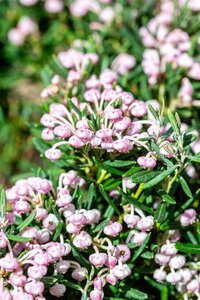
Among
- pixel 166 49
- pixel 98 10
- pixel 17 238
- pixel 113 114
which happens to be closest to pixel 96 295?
pixel 17 238

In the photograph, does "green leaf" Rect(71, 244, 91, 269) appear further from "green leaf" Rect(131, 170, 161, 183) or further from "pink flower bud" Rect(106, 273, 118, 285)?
"green leaf" Rect(131, 170, 161, 183)

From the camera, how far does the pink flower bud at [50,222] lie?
1.46 m

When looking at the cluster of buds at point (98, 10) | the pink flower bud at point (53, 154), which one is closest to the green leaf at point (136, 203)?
the pink flower bud at point (53, 154)

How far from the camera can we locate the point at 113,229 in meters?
1.45

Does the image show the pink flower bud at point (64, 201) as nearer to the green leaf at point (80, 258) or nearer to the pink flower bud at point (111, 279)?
the green leaf at point (80, 258)

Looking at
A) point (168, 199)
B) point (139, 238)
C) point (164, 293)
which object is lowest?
point (164, 293)

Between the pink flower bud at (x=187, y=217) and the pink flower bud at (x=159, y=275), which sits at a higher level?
the pink flower bud at (x=187, y=217)

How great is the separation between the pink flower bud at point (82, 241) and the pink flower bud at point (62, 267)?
2.1 inches

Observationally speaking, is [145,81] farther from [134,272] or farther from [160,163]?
[134,272]

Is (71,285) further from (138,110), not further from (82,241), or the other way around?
(138,110)

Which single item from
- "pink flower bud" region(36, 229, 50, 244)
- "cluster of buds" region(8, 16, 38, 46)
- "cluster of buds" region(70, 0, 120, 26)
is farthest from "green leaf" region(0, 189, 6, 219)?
"cluster of buds" region(8, 16, 38, 46)

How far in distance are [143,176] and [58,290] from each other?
36 cm

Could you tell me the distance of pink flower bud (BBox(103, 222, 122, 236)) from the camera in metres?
1.45

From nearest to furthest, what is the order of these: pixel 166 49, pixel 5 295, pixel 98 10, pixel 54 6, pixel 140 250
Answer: pixel 5 295
pixel 140 250
pixel 166 49
pixel 98 10
pixel 54 6
